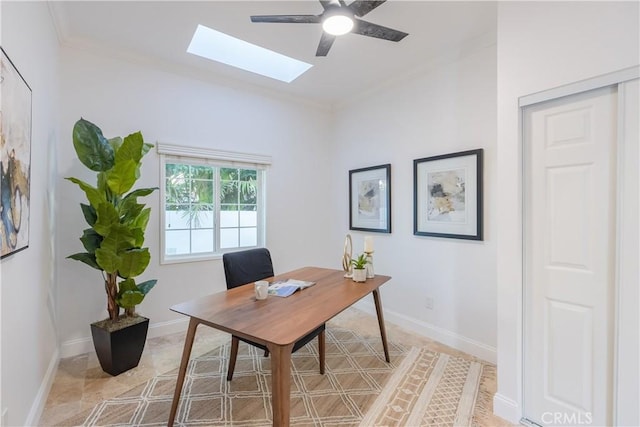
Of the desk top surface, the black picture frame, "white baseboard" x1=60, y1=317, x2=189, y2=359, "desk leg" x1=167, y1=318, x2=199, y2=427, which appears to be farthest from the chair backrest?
the black picture frame

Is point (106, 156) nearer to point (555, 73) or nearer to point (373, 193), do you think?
point (373, 193)

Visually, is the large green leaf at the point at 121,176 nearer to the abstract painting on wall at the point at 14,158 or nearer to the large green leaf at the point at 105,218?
the large green leaf at the point at 105,218

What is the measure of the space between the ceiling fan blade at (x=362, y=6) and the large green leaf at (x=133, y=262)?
2325 millimetres

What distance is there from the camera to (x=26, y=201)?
5.52ft

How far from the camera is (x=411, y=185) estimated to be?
10.5 ft

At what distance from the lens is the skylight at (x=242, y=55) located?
292 centimetres

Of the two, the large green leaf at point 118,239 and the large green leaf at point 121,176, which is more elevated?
the large green leaf at point 121,176

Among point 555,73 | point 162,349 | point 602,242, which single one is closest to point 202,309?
point 162,349

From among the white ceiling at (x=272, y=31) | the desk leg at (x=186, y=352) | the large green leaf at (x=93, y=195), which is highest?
the white ceiling at (x=272, y=31)

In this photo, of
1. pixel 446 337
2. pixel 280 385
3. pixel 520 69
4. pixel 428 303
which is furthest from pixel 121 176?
pixel 446 337

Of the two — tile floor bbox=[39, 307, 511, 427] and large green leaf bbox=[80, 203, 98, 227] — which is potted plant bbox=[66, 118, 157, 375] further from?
A: tile floor bbox=[39, 307, 511, 427]

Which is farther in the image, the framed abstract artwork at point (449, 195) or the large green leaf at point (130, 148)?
the framed abstract artwork at point (449, 195)

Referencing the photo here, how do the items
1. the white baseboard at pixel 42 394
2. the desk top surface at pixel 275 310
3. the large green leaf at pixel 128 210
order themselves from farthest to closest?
the large green leaf at pixel 128 210, the white baseboard at pixel 42 394, the desk top surface at pixel 275 310

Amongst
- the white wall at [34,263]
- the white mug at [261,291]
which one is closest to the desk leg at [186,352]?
the white mug at [261,291]
